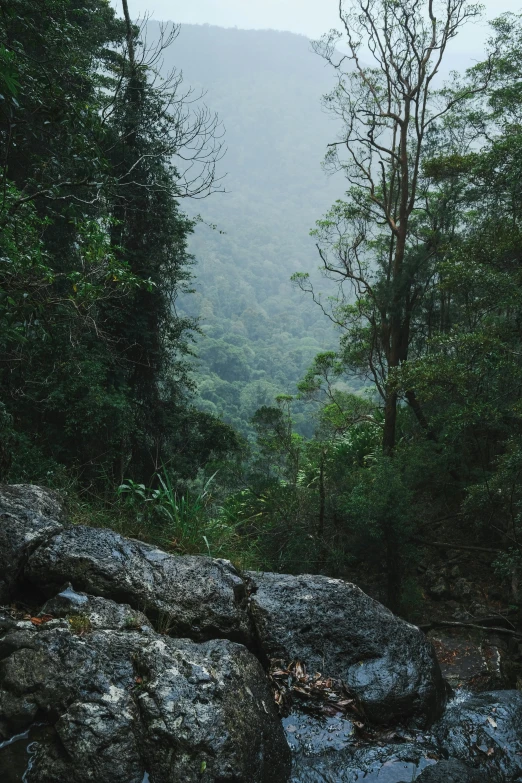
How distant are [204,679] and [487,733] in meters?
1.61

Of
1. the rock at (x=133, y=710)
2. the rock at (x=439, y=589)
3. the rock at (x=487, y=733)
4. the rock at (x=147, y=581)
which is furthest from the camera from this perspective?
the rock at (x=439, y=589)

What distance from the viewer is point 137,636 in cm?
296

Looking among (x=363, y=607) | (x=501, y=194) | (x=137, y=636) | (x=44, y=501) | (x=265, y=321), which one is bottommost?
(x=137, y=636)

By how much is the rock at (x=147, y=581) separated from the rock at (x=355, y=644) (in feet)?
0.67

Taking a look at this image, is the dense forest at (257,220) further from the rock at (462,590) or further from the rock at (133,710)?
the rock at (462,590)

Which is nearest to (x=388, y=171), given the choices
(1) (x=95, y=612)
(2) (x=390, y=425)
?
(2) (x=390, y=425)

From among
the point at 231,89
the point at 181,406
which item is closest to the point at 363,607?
the point at 181,406

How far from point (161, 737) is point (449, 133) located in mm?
13449

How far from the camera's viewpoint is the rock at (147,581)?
3.36 meters

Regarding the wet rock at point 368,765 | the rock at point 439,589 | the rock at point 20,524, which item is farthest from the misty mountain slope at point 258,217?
the wet rock at point 368,765

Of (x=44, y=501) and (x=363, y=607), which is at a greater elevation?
(x=44, y=501)

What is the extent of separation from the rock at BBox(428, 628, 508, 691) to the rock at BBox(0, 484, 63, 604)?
3.02 meters

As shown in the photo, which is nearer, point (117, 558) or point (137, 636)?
point (137, 636)

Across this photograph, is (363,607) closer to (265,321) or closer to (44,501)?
(44,501)
